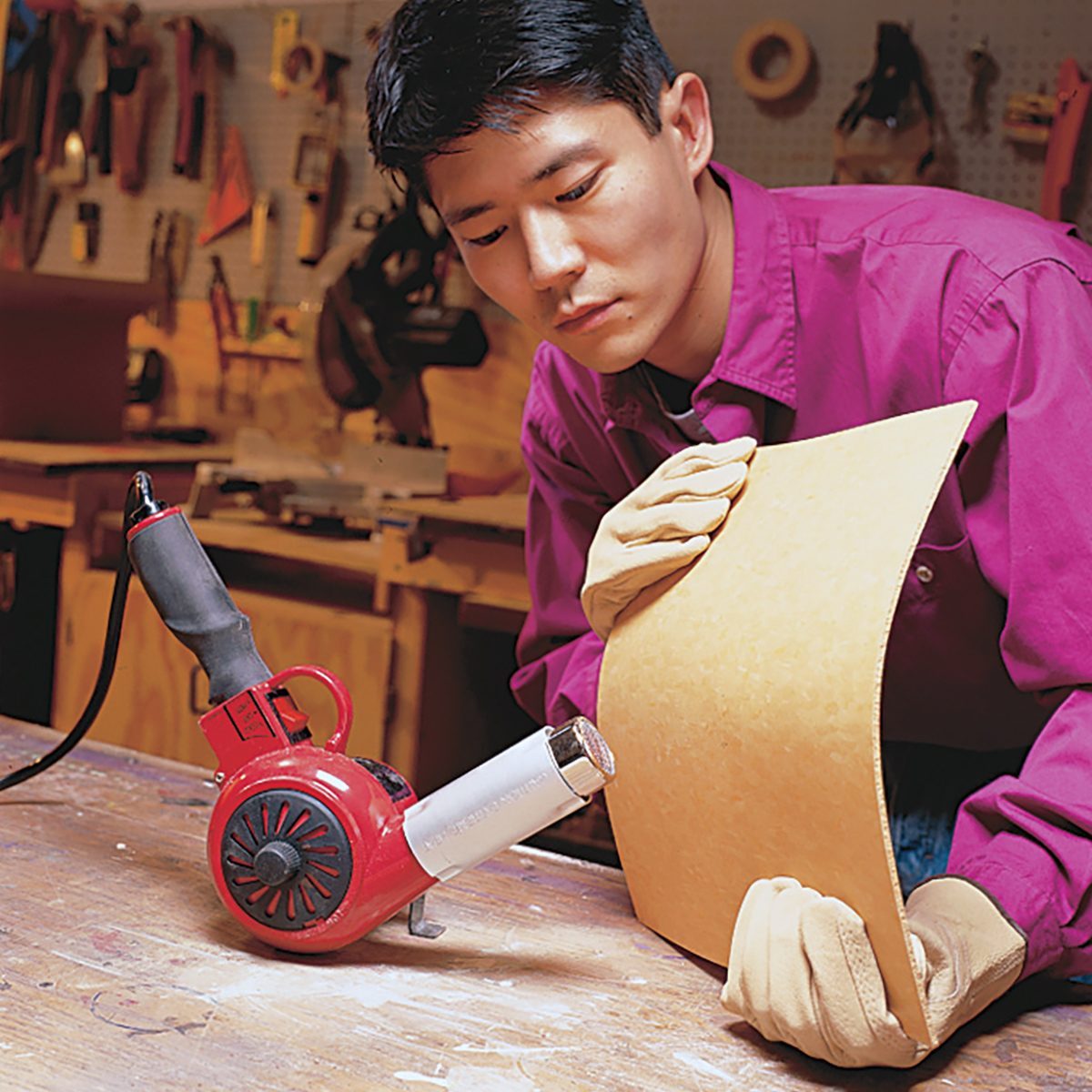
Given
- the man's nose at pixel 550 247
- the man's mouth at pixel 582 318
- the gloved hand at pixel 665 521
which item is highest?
the man's nose at pixel 550 247

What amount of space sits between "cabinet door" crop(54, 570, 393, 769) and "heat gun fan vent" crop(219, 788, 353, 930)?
1.47 meters

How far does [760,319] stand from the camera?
1.13 metres

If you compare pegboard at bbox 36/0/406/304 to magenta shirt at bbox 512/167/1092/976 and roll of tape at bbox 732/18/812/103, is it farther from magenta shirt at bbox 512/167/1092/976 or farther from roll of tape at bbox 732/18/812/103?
magenta shirt at bbox 512/167/1092/976

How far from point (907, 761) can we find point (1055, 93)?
163 cm

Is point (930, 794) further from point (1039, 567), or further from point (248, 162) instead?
point (248, 162)

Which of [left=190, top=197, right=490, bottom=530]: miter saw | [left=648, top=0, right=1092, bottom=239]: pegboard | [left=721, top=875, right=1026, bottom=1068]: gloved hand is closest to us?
[left=721, top=875, right=1026, bottom=1068]: gloved hand

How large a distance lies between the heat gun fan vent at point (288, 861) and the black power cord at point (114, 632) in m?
0.22

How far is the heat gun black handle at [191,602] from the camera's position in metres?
0.95

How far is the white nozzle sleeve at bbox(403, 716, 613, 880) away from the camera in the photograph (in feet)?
2.69

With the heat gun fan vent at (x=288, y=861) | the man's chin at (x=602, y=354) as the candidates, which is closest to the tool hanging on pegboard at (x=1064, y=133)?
the man's chin at (x=602, y=354)

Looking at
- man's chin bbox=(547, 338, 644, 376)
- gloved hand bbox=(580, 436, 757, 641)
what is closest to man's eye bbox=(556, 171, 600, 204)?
man's chin bbox=(547, 338, 644, 376)

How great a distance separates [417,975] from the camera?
87 centimetres

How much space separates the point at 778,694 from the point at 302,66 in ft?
9.28

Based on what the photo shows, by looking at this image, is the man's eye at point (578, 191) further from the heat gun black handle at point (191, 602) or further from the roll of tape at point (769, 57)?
the roll of tape at point (769, 57)
